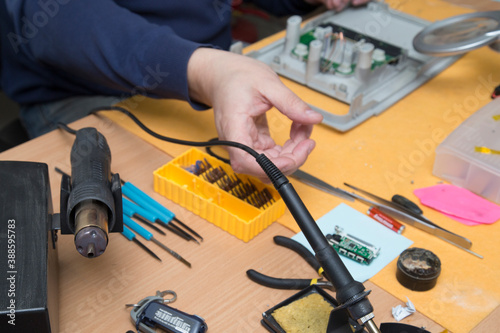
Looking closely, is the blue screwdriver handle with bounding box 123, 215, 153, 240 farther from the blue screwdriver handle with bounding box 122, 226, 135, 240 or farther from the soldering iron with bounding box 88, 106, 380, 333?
the soldering iron with bounding box 88, 106, 380, 333

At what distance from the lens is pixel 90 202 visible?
62 cm

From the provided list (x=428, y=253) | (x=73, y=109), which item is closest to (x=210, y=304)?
(x=428, y=253)

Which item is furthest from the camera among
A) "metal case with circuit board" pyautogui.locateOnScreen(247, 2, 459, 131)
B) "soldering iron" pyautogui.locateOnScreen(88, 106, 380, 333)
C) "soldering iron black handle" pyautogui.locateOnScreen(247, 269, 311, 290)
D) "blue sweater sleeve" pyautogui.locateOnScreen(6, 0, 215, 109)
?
"metal case with circuit board" pyautogui.locateOnScreen(247, 2, 459, 131)

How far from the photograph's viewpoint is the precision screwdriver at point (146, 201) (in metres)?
0.79

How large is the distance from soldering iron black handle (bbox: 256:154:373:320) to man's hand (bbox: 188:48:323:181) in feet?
0.45

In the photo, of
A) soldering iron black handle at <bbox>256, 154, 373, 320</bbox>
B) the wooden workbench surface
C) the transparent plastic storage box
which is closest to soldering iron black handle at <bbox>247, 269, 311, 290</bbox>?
the wooden workbench surface

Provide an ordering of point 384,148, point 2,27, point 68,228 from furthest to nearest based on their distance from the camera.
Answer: point 2,27, point 384,148, point 68,228

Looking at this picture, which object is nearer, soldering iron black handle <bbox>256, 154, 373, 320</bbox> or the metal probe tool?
soldering iron black handle <bbox>256, 154, 373, 320</bbox>

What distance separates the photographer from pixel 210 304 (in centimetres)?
67

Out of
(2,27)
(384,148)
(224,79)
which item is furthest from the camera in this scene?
(2,27)

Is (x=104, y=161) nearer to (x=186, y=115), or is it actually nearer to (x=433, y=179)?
(x=186, y=115)

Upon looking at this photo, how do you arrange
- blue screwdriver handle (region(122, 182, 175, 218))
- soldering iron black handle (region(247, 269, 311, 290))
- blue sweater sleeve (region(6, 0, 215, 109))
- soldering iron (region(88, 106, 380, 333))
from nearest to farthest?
soldering iron (region(88, 106, 380, 333)), soldering iron black handle (region(247, 269, 311, 290)), blue screwdriver handle (region(122, 182, 175, 218)), blue sweater sleeve (region(6, 0, 215, 109))

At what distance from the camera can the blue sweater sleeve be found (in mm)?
910

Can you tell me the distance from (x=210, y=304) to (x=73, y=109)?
65cm
